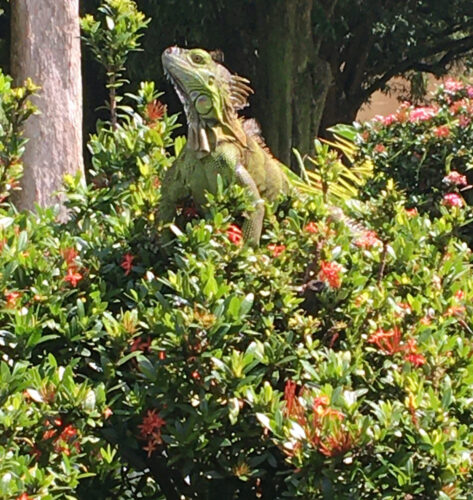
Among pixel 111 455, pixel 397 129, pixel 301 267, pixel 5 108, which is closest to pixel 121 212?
pixel 5 108

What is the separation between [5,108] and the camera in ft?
12.9

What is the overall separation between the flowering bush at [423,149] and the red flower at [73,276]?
3445mm

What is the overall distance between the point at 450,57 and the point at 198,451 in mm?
15795

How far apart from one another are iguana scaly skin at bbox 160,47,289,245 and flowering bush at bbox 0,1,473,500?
0.16 meters

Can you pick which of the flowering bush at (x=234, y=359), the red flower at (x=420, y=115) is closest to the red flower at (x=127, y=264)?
the flowering bush at (x=234, y=359)

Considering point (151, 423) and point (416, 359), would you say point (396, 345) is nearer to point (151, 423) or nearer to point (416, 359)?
point (416, 359)

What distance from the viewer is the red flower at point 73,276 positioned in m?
3.43

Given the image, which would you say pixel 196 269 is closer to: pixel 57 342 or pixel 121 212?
pixel 57 342

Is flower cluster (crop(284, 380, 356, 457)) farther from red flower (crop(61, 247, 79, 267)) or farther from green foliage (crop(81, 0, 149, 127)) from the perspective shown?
green foliage (crop(81, 0, 149, 127))

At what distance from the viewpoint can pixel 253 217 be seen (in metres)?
A: 3.79

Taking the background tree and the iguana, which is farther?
the background tree

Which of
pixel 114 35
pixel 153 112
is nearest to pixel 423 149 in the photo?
pixel 153 112

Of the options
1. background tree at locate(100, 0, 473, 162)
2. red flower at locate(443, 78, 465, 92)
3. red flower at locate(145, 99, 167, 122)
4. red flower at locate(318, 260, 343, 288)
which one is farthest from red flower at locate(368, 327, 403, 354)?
background tree at locate(100, 0, 473, 162)

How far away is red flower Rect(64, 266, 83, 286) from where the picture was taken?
343 centimetres
